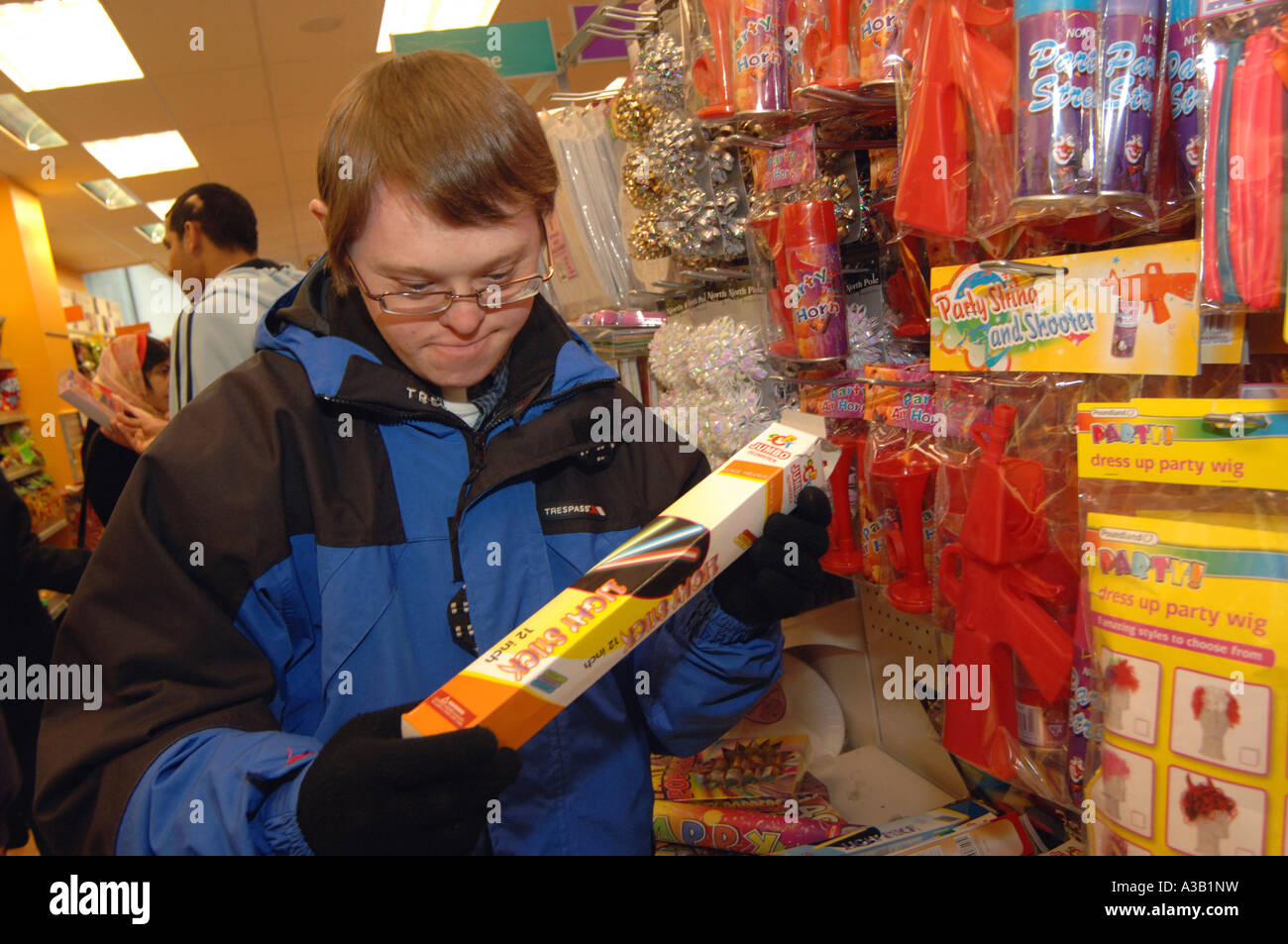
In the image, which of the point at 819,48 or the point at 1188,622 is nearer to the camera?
the point at 1188,622

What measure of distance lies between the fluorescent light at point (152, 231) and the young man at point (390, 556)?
431 inches

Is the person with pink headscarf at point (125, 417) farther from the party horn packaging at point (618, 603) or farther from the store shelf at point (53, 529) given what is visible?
the store shelf at point (53, 529)

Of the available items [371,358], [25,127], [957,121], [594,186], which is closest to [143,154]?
[25,127]

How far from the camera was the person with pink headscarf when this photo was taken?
2.84 metres

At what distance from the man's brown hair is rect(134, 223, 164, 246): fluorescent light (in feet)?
35.8

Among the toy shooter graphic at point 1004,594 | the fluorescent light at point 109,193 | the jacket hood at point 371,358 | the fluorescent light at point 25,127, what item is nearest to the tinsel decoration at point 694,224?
the jacket hood at point 371,358

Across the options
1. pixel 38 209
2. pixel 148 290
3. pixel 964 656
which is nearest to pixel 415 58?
pixel 964 656

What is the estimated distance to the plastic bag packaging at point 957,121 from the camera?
3.21ft

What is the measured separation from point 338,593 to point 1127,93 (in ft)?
3.37

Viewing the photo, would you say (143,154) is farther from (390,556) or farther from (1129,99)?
(1129,99)

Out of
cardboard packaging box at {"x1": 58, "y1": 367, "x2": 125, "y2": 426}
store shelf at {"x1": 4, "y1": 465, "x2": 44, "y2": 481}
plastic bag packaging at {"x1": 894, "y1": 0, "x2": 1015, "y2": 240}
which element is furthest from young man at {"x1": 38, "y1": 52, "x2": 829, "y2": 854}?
store shelf at {"x1": 4, "y1": 465, "x2": 44, "y2": 481}

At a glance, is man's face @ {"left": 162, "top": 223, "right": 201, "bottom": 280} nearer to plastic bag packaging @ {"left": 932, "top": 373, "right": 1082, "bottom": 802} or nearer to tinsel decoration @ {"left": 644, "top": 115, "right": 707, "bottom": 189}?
tinsel decoration @ {"left": 644, "top": 115, "right": 707, "bottom": 189}

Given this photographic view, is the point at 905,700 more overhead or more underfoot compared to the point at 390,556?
more underfoot
